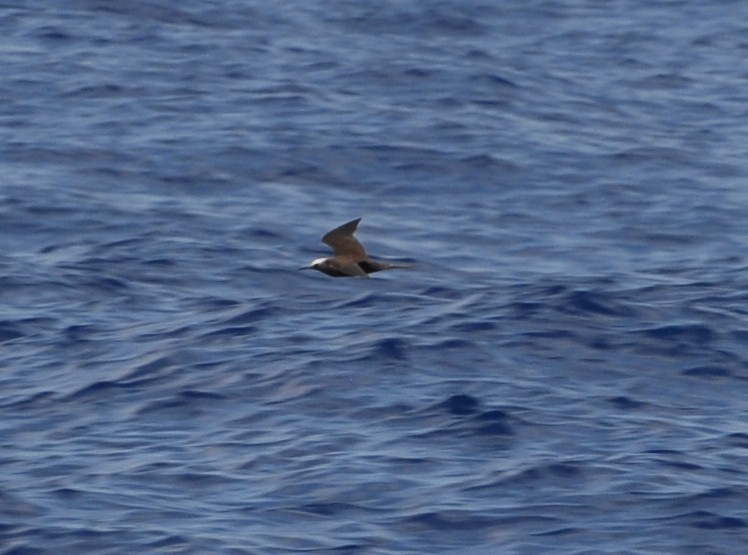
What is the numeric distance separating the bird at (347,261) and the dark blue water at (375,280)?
0.74 meters

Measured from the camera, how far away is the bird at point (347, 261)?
11938 millimetres

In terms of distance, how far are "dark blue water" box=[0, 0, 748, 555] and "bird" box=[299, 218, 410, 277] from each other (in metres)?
0.74

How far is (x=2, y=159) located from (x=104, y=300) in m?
4.04

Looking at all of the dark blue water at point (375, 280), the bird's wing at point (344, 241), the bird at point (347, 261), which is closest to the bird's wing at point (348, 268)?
the bird at point (347, 261)

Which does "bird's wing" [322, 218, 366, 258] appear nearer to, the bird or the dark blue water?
the bird

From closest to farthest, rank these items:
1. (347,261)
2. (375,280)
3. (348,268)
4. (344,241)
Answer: (348,268), (347,261), (344,241), (375,280)

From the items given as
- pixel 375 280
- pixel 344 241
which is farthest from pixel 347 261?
pixel 375 280

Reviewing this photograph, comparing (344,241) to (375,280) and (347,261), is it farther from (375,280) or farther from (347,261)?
(375,280)

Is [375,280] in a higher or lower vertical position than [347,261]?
lower

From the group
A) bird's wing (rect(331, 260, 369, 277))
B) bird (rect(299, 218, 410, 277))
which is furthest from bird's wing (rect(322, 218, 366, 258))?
bird's wing (rect(331, 260, 369, 277))

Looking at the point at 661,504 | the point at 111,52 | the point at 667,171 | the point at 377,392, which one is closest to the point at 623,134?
the point at 667,171

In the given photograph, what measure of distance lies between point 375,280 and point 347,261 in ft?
9.95

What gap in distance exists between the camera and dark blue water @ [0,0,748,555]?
1027cm

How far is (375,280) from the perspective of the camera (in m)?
15.1
